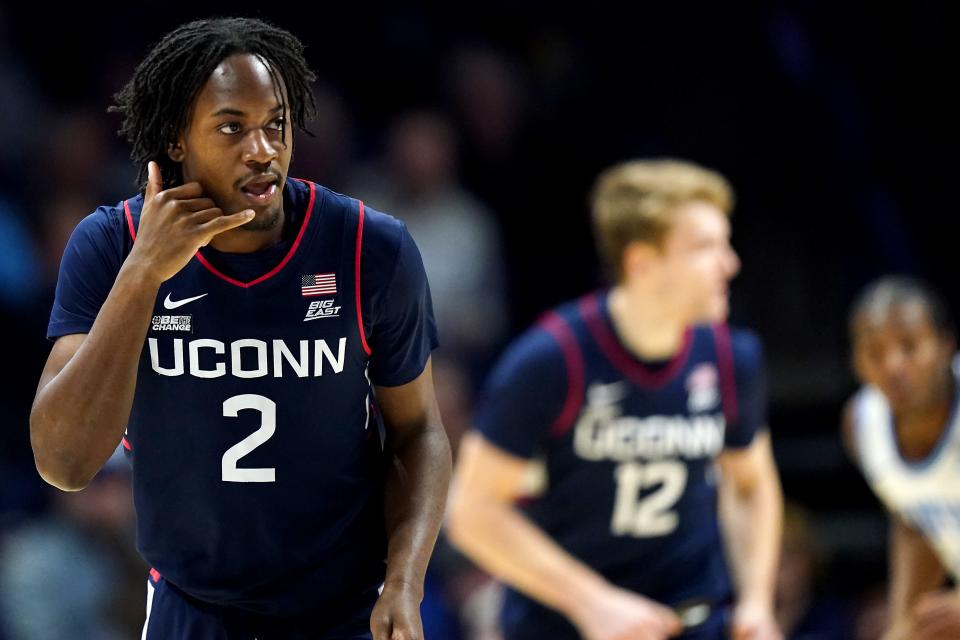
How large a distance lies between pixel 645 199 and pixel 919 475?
1.30 meters

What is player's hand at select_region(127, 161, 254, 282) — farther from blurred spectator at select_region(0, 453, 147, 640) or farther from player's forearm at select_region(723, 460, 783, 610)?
blurred spectator at select_region(0, 453, 147, 640)

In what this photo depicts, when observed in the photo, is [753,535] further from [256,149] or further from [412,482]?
[256,149]

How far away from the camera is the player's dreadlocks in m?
2.73

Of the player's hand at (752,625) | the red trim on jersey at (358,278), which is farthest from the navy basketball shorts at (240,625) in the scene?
the player's hand at (752,625)

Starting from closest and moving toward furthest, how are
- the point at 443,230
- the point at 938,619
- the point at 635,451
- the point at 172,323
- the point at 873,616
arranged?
the point at 172,323
the point at 938,619
the point at 635,451
the point at 873,616
the point at 443,230

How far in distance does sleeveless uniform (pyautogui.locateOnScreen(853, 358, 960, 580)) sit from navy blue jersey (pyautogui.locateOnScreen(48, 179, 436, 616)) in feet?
8.18

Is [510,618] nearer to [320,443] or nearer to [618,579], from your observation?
[618,579]

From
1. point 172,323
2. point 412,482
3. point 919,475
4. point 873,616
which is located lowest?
point 873,616

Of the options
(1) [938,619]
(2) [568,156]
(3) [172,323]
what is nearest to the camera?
(3) [172,323]

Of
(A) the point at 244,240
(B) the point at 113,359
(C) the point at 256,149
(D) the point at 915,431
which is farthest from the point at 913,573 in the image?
(B) the point at 113,359

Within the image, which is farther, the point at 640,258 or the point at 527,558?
the point at 640,258

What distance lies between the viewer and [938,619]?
14.2 ft

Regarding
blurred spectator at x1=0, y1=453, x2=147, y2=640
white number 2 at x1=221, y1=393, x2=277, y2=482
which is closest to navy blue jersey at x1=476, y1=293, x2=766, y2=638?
white number 2 at x1=221, y1=393, x2=277, y2=482

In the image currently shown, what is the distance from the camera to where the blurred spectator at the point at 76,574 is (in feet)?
20.9
